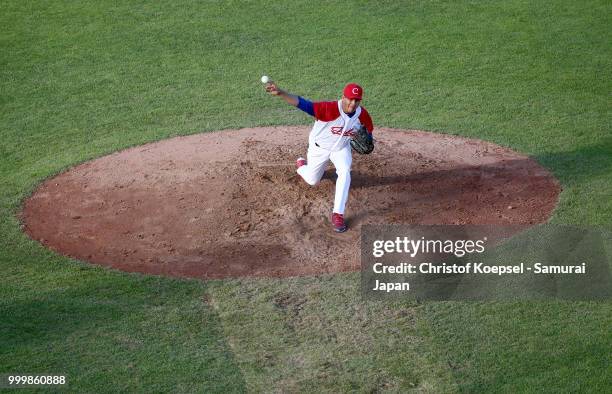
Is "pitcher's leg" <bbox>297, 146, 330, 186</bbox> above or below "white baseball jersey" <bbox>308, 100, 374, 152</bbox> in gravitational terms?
below

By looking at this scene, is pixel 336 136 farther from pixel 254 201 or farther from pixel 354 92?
pixel 254 201

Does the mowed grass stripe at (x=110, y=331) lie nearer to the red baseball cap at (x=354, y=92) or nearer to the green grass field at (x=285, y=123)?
the green grass field at (x=285, y=123)

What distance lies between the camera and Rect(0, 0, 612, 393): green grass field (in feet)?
23.2

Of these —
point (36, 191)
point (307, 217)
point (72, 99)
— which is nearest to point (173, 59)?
point (72, 99)

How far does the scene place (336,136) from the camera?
9.70 meters

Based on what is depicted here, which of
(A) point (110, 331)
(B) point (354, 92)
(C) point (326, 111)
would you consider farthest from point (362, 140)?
(A) point (110, 331)

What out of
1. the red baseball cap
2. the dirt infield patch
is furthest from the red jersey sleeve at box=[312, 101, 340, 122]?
the dirt infield patch

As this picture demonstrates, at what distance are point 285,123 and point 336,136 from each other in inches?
101

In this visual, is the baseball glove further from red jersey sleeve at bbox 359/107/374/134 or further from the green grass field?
the green grass field

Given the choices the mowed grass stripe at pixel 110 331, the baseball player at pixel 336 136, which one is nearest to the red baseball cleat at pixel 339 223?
the baseball player at pixel 336 136

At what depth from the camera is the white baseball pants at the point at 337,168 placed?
9.29 meters

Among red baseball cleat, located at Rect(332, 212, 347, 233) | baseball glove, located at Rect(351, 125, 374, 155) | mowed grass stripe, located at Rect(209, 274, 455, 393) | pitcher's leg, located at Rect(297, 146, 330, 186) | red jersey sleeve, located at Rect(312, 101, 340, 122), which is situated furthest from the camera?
pitcher's leg, located at Rect(297, 146, 330, 186)

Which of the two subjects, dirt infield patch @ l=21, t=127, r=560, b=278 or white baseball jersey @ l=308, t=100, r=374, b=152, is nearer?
dirt infield patch @ l=21, t=127, r=560, b=278

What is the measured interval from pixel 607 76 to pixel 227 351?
28.2 ft
